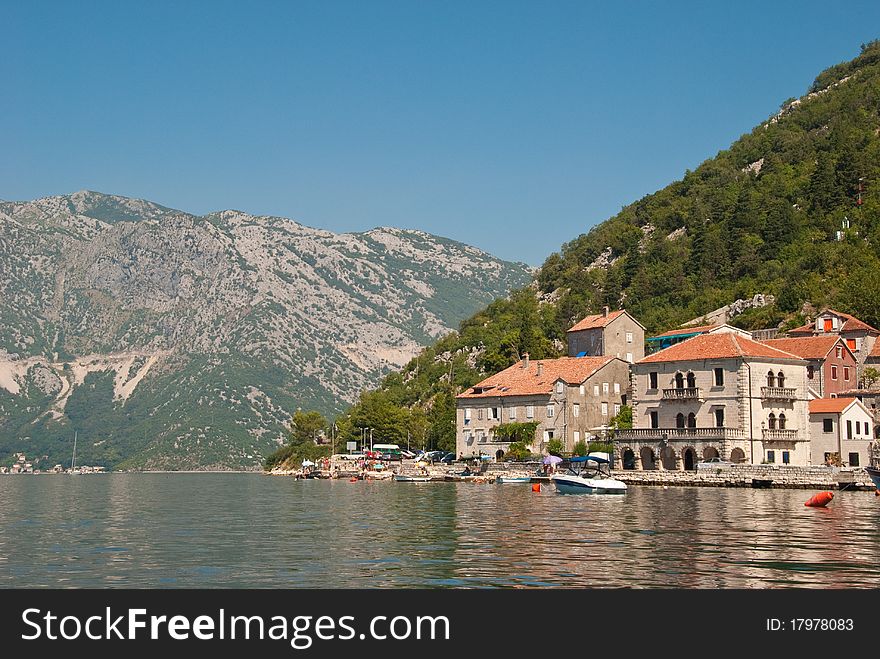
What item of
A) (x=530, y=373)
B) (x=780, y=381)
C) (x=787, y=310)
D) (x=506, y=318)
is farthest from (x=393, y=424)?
(x=780, y=381)

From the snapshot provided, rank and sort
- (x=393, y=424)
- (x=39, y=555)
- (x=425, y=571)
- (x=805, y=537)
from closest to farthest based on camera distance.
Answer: (x=425, y=571), (x=39, y=555), (x=805, y=537), (x=393, y=424)

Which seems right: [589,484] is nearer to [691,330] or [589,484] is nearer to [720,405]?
[720,405]

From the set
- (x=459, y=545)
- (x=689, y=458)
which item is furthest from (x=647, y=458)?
(x=459, y=545)

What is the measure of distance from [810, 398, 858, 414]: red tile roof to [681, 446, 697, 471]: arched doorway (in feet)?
32.7

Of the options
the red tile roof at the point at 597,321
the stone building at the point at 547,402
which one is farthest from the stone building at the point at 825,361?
the red tile roof at the point at 597,321

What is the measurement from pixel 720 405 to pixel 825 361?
13.8m

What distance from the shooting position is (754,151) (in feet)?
548

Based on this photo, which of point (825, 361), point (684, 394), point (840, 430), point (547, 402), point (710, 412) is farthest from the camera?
point (547, 402)

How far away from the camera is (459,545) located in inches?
1390

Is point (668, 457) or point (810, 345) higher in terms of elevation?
point (810, 345)

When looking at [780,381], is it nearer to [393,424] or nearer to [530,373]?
[530,373]

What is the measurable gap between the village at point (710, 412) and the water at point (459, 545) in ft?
66.6
